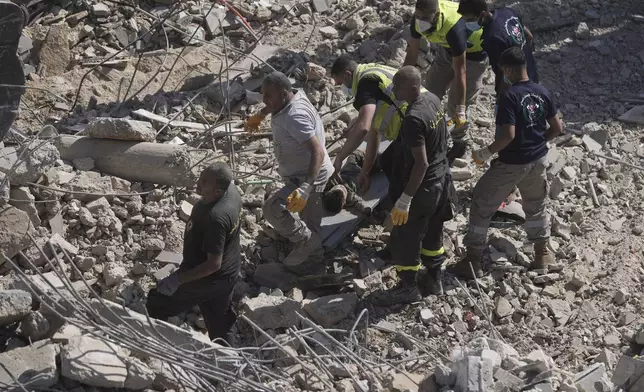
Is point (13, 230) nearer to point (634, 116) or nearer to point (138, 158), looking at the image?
point (138, 158)

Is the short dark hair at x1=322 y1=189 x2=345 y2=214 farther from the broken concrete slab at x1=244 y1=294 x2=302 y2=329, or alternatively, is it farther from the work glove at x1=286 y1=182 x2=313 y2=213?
the broken concrete slab at x1=244 y1=294 x2=302 y2=329

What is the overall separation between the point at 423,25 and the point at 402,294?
226 cm

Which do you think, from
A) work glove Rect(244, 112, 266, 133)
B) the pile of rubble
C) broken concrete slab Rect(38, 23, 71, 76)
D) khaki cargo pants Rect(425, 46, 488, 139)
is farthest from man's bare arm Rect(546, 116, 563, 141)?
broken concrete slab Rect(38, 23, 71, 76)

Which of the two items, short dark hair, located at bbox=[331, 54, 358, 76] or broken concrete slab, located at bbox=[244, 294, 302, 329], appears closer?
broken concrete slab, located at bbox=[244, 294, 302, 329]

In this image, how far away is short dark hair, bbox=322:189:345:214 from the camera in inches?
301

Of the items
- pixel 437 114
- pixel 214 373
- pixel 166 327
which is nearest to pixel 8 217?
pixel 166 327

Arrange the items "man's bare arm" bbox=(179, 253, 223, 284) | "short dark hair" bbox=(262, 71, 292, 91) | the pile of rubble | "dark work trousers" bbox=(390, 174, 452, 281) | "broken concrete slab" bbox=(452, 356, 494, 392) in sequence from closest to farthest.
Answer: "broken concrete slab" bbox=(452, 356, 494, 392), the pile of rubble, "man's bare arm" bbox=(179, 253, 223, 284), "short dark hair" bbox=(262, 71, 292, 91), "dark work trousers" bbox=(390, 174, 452, 281)

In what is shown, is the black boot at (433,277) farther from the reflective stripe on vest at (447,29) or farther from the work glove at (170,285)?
the work glove at (170,285)

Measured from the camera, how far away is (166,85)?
9.33m

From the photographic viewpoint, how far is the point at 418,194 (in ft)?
21.8

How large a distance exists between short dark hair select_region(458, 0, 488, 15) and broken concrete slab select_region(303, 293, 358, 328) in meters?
2.53

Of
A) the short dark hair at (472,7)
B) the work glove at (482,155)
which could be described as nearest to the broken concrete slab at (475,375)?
the work glove at (482,155)

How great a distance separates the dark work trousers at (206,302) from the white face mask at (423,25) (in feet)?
9.39

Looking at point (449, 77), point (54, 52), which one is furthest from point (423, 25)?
point (54, 52)
